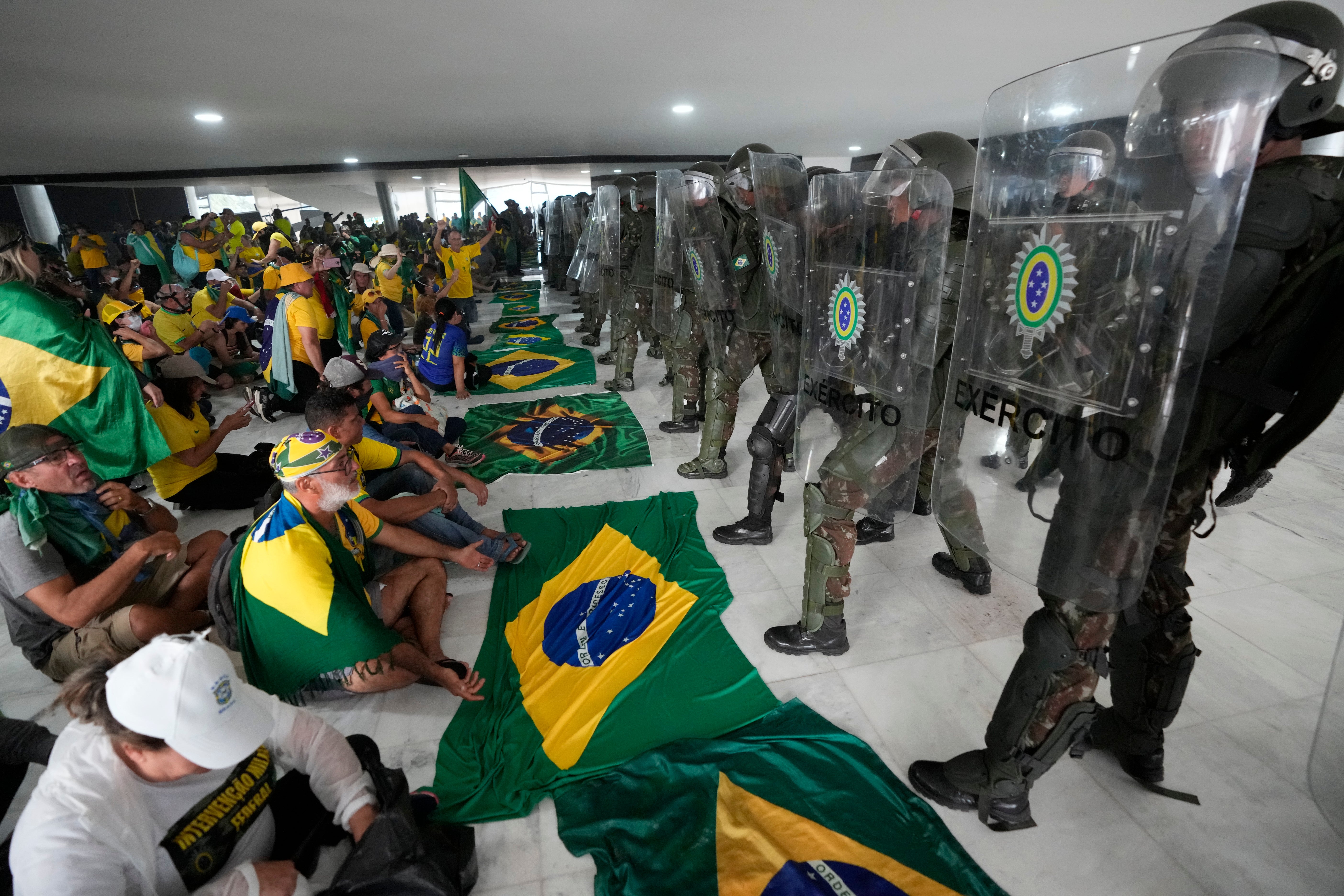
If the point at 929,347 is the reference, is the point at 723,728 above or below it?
below

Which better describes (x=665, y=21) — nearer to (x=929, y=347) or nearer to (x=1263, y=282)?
(x=929, y=347)

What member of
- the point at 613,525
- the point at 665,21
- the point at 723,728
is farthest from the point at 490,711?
the point at 665,21

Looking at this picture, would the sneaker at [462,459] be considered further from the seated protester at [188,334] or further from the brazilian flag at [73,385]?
the seated protester at [188,334]

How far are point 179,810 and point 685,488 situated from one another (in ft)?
9.02

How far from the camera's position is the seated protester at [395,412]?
3.09 metres

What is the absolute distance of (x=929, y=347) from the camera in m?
1.71

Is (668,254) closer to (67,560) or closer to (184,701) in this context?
(67,560)

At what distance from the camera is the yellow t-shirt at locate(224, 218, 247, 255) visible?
938cm

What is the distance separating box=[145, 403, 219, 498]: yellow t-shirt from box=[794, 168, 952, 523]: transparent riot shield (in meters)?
3.16

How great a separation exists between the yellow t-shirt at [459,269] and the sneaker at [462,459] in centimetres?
387

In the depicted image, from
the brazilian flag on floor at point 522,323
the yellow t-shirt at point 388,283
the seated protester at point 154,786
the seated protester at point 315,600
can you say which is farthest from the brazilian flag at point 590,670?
the brazilian flag on floor at point 522,323

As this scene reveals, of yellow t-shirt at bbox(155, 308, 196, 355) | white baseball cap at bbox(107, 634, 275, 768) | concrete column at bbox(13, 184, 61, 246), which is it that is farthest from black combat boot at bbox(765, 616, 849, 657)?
concrete column at bbox(13, 184, 61, 246)

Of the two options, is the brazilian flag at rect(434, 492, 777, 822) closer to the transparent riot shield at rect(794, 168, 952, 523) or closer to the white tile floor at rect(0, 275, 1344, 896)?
the white tile floor at rect(0, 275, 1344, 896)

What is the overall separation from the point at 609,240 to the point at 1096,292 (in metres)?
5.07
